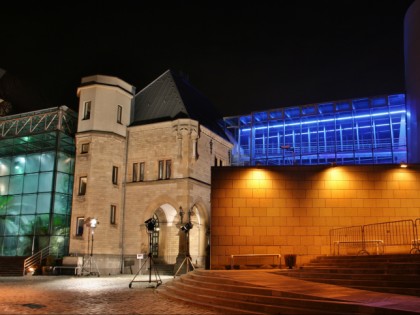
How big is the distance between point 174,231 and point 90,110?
10.4 m

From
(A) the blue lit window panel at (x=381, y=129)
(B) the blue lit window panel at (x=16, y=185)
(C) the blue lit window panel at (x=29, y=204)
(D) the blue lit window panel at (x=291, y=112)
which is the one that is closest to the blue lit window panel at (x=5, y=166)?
(B) the blue lit window panel at (x=16, y=185)

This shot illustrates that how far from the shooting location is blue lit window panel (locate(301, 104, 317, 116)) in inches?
1465

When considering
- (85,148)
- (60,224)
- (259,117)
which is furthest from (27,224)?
(259,117)

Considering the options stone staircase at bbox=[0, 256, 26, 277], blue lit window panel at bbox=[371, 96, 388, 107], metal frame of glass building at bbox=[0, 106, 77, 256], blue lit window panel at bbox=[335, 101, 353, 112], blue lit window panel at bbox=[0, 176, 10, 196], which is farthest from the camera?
blue lit window panel at bbox=[335, 101, 353, 112]

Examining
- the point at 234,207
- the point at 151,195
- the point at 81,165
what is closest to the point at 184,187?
the point at 151,195

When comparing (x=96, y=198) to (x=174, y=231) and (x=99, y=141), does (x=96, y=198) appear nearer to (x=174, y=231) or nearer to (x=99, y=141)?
(x=99, y=141)

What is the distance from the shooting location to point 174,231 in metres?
32.3

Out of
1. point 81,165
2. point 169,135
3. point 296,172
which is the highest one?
point 169,135

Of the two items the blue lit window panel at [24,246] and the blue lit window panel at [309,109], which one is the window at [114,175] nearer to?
the blue lit window panel at [24,246]

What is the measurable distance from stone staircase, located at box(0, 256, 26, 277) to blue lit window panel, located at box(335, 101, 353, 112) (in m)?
25.6

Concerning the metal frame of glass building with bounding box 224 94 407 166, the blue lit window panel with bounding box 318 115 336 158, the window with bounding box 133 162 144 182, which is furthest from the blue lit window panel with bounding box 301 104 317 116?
the window with bounding box 133 162 144 182

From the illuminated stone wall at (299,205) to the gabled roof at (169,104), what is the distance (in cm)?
1182

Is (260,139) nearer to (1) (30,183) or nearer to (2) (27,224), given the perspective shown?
(1) (30,183)

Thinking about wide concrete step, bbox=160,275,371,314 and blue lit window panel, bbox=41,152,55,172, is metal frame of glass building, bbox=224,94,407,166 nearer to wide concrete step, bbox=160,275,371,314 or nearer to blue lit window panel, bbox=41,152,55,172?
blue lit window panel, bbox=41,152,55,172
